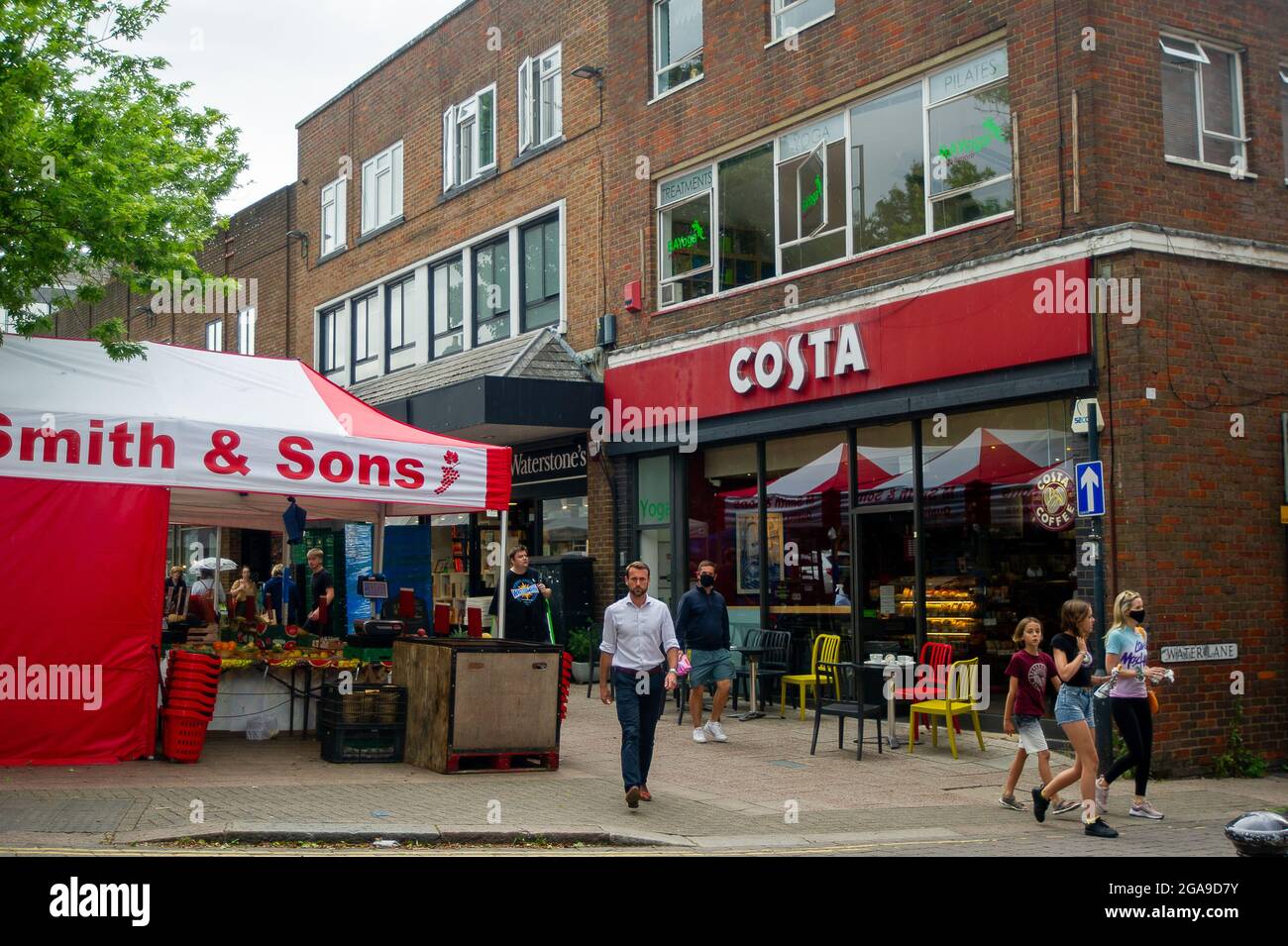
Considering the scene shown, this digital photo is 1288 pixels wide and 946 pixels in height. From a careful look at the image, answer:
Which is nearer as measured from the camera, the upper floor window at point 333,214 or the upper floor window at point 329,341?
the upper floor window at point 333,214

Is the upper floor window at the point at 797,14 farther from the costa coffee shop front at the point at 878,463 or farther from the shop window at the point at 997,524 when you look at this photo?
the shop window at the point at 997,524

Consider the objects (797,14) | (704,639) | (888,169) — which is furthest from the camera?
(797,14)

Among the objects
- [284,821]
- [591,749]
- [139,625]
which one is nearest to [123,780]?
[139,625]

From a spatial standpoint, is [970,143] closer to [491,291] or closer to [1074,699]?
[1074,699]

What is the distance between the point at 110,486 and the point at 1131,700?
29.0 ft

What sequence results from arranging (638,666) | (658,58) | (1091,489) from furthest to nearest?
(658,58), (1091,489), (638,666)

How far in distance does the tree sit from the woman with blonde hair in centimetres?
869

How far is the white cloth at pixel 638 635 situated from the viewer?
10391mm

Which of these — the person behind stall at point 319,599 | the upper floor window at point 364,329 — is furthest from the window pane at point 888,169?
the upper floor window at point 364,329

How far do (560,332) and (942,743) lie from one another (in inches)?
376

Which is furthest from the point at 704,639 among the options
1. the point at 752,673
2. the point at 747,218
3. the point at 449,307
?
the point at 449,307

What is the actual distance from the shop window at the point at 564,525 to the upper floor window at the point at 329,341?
882 cm

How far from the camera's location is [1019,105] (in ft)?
45.0

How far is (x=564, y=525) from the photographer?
21312mm
